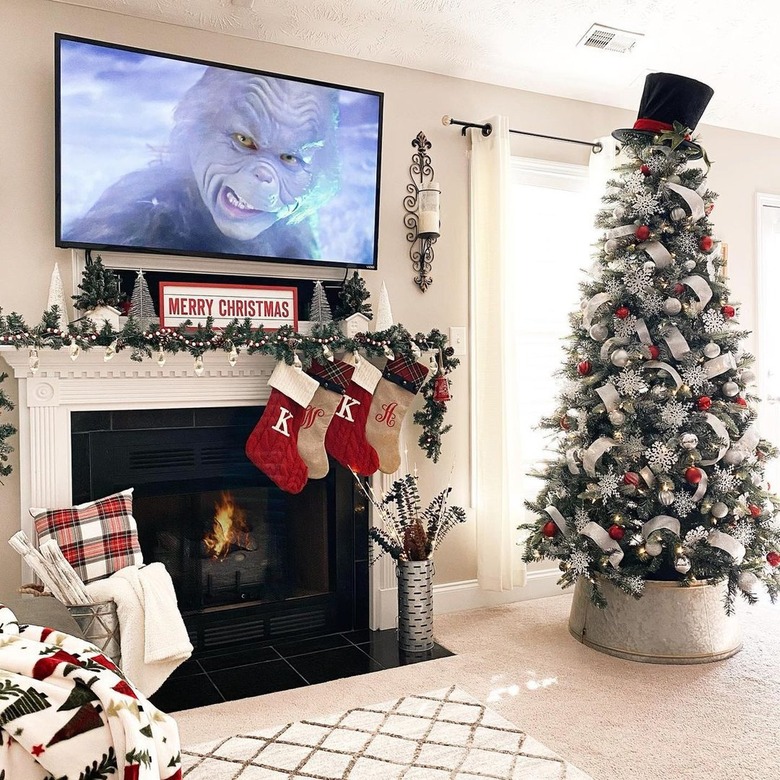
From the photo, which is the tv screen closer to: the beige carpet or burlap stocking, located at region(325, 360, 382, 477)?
burlap stocking, located at region(325, 360, 382, 477)

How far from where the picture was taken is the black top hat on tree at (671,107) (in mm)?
3238

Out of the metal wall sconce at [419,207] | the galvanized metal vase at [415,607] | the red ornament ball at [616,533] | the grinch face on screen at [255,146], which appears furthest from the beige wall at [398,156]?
the red ornament ball at [616,533]

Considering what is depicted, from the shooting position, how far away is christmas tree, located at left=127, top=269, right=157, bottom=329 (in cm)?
294

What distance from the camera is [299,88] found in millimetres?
3139

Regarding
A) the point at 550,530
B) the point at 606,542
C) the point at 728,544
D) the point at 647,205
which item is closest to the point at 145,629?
the point at 550,530

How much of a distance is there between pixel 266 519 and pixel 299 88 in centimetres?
184

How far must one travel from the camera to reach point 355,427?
132 inches

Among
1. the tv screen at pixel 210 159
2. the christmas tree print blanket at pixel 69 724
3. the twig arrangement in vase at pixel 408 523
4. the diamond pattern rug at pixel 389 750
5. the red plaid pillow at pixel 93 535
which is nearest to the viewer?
the christmas tree print blanket at pixel 69 724

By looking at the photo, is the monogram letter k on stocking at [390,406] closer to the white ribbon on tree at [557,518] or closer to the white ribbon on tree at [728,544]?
the white ribbon on tree at [557,518]

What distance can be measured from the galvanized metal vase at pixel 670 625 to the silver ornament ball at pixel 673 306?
1088 millimetres

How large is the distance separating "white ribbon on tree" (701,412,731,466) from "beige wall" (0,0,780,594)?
3.41 ft

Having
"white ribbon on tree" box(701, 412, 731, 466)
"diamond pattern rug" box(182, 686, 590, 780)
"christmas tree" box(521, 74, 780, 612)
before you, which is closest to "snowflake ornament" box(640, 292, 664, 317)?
"christmas tree" box(521, 74, 780, 612)

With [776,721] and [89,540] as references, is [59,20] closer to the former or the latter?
[89,540]

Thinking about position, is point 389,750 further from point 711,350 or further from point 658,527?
point 711,350
